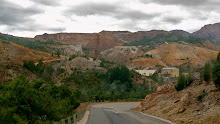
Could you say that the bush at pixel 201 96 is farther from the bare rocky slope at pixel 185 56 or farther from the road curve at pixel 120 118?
the bare rocky slope at pixel 185 56

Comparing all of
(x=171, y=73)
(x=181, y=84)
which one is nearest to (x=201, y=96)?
(x=181, y=84)

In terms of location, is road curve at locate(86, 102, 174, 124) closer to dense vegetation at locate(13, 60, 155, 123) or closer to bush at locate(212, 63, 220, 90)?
dense vegetation at locate(13, 60, 155, 123)

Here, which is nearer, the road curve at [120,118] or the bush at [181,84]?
the road curve at [120,118]

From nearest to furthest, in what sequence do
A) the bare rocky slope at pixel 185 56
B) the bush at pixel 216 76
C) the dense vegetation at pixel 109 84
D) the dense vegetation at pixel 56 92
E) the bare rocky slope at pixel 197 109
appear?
the dense vegetation at pixel 56 92, the bare rocky slope at pixel 197 109, the bush at pixel 216 76, the dense vegetation at pixel 109 84, the bare rocky slope at pixel 185 56

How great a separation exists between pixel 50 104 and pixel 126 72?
86.6 metres

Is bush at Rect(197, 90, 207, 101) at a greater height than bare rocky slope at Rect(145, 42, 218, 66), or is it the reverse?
bare rocky slope at Rect(145, 42, 218, 66)

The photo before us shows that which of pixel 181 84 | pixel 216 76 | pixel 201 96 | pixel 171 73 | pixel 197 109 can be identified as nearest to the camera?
pixel 197 109

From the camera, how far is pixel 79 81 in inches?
3784

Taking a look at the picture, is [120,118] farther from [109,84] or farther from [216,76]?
[109,84]

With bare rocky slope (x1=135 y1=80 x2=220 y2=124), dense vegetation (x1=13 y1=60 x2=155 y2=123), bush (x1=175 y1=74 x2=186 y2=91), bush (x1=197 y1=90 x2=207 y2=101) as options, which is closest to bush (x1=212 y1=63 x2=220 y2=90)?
bare rocky slope (x1=135 y1=80 x2=220 y2=124)

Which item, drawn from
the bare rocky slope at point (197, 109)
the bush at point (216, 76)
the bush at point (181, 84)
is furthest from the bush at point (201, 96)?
the bush at point (181, 84)

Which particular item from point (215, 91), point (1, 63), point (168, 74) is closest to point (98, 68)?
point (168, 74)

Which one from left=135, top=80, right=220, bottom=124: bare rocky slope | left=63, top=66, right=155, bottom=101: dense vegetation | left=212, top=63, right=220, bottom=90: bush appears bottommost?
left=63, top=66, right=155, bottom=101: dense vegetation

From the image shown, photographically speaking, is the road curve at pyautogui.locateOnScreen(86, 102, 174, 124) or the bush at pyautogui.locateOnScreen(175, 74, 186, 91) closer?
the road curve at pyautogui.locateOnScreen(86, 102, 174, 124)
